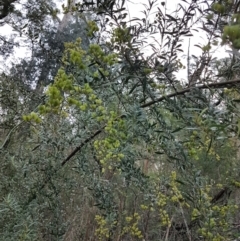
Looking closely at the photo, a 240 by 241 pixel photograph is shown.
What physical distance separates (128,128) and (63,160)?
0.44m

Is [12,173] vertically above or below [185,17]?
below

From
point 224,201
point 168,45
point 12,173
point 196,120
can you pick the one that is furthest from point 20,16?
point 224,201

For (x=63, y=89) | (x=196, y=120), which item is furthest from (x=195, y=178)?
(x=63, y=89)

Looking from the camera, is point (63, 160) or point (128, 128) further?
point (63, 160)

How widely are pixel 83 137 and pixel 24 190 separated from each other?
0.29 meters

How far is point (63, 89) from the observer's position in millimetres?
916

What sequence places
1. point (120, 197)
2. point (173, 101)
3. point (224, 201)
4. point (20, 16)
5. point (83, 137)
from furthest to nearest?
point (224, 201) → point (120, 197) → point (20, 16) → point (83, 137) → point (173, 101)

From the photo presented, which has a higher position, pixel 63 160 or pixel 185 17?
pixel 185 17

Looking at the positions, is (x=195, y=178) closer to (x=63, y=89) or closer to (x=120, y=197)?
(x=63, y=89)

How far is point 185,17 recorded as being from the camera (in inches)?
42.7

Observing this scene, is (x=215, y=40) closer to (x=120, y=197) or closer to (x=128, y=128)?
Answer: (x=128, y=128)

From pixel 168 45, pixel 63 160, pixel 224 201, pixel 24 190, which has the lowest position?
pixel 24 190

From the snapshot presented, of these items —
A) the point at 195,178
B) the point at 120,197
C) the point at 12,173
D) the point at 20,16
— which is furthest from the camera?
the point at 120,197

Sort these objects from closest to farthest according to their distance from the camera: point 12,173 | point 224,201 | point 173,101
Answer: point 173,101 < point 12,173 < point 224,201
